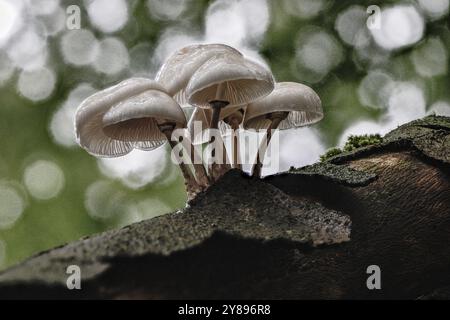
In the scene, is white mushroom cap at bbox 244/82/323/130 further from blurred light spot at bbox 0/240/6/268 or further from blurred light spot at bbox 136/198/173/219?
blurred light spot at bbox 0/240/6/268

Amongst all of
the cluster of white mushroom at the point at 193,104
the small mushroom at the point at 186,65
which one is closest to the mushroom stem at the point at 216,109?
the cluster of white mushroom at the point at 193,104

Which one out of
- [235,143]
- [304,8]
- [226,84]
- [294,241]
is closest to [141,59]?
[304,8]

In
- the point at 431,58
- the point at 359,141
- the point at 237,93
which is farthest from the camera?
the point at 431,58

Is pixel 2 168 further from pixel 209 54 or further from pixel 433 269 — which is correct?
pixel 433 269

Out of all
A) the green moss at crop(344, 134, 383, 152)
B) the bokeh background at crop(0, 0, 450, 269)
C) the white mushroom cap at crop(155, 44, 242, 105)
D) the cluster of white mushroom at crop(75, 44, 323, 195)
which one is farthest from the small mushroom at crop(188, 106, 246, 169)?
the bokeh background at crop(0, 0, 450, 269)

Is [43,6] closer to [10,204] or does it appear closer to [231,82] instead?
[10,204]

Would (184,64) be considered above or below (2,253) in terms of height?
below

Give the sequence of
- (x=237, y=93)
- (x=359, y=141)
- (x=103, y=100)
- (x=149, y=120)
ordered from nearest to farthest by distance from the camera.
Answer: (x=103, y=100), (x=237, y=93), (x=149, y=120), (x=359, y=141)
